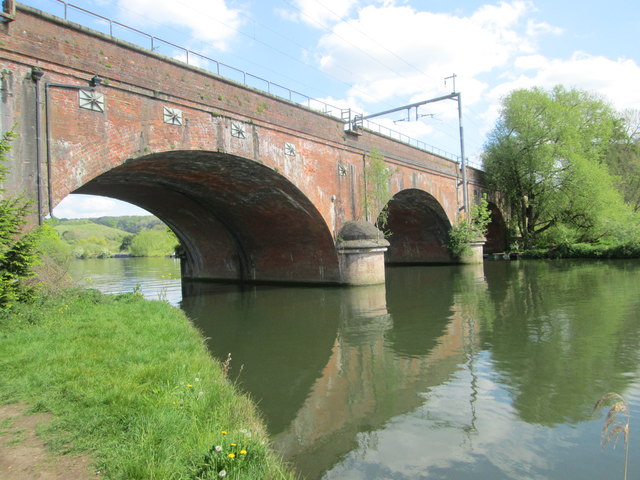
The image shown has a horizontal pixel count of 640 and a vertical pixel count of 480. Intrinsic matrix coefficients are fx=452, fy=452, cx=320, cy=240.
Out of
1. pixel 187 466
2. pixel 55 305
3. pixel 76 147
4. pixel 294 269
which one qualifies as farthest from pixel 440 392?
pixel 294 269

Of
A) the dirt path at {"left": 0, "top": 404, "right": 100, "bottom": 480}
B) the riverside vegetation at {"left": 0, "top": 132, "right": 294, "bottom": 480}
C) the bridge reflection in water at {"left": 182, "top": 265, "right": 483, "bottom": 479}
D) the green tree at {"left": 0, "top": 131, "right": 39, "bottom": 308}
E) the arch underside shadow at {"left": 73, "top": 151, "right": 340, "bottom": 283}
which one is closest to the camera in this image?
the dirt path at {"left": 0, "top": 404, "right": 100, "bottom": 480}

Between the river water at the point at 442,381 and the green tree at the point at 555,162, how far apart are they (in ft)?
55.7

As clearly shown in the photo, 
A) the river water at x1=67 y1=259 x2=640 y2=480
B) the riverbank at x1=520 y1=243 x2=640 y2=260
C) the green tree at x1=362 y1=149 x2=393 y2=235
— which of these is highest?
the green tree at x1=362 y1=149 x2=393 y2=235

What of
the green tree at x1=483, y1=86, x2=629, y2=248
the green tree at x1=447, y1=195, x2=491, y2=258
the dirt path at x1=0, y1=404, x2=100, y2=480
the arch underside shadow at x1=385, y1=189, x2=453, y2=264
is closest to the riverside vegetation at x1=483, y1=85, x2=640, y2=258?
the green tree at x1=483, y1=86, x2=629, y2=248

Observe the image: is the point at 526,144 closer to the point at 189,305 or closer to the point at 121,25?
the point at 189,305

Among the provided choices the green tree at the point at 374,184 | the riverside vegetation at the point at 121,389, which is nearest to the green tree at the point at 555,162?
the green tree at the point at 374,184

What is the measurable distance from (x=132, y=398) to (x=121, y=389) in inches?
11.9

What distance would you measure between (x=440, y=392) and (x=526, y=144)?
27.2m

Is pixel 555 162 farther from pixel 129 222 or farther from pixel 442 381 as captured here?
pixel 129 222

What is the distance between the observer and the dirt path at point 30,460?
8.70 feet

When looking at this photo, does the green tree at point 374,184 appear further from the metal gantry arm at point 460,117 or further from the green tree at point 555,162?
the green tree at point 555,162

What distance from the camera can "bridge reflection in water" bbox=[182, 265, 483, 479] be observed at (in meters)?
4.55

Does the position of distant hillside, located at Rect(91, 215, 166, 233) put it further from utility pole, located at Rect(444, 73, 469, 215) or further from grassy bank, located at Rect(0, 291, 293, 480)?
grassy bank, located at Rect(0, 291, 293, 480)

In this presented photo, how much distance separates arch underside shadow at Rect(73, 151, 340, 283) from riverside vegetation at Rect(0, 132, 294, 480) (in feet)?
14.3
